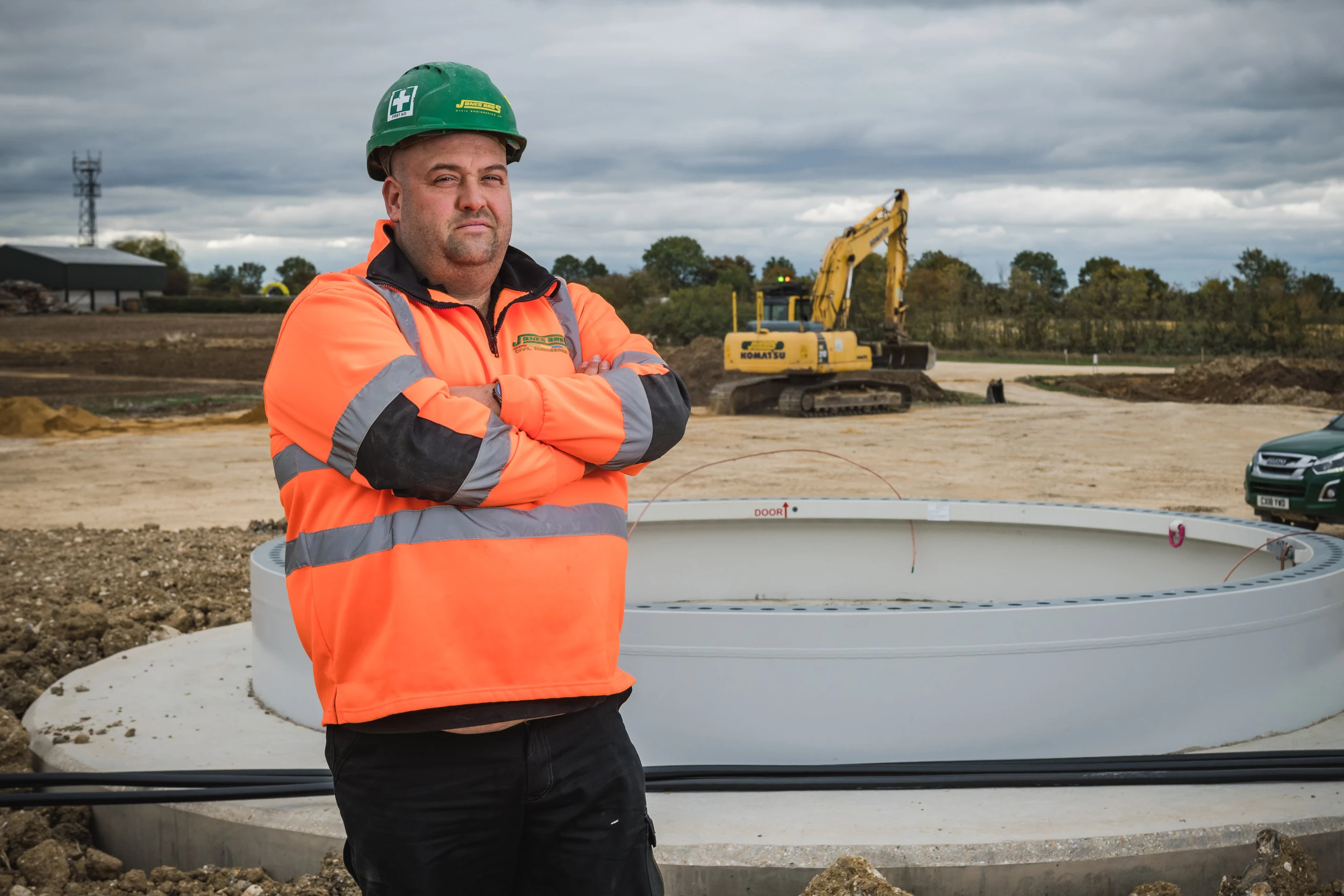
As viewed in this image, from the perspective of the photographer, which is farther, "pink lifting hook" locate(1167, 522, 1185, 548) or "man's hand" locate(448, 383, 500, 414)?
"pink lifting hook" locate(1167, 522, 1185, 548)

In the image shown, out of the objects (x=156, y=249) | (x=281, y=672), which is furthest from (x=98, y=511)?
(x=156, y=249)

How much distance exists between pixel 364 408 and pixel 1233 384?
29.2m

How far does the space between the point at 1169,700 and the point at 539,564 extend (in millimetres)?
2861

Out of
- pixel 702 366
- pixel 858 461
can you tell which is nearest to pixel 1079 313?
pixel 702 366

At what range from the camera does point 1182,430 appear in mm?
18797

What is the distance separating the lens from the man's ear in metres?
2.26

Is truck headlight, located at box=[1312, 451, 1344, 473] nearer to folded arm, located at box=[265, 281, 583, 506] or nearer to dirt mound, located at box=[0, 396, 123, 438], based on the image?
folded arm, located at box=[265, 281, 583, 506]

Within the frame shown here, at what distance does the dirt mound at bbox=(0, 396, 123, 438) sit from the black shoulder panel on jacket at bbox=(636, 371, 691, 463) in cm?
2000

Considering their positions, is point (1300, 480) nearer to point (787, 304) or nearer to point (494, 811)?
point (494, 811)

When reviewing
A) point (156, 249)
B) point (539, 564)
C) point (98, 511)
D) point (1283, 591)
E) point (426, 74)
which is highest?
point (156, 249)

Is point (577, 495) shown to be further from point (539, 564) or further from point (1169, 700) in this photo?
point (1169, 700)

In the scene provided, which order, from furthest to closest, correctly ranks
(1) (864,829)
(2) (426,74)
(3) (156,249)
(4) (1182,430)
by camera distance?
(3) (156,249) < (4) (1182,430) < (1) (864,829) < (2) (426,74)

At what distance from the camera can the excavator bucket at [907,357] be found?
24.2 m

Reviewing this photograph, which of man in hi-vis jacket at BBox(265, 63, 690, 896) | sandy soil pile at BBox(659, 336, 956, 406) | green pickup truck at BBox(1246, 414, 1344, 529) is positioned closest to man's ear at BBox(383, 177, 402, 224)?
man in hi-vis jacket at BBox(265, 63, 690, 896)
